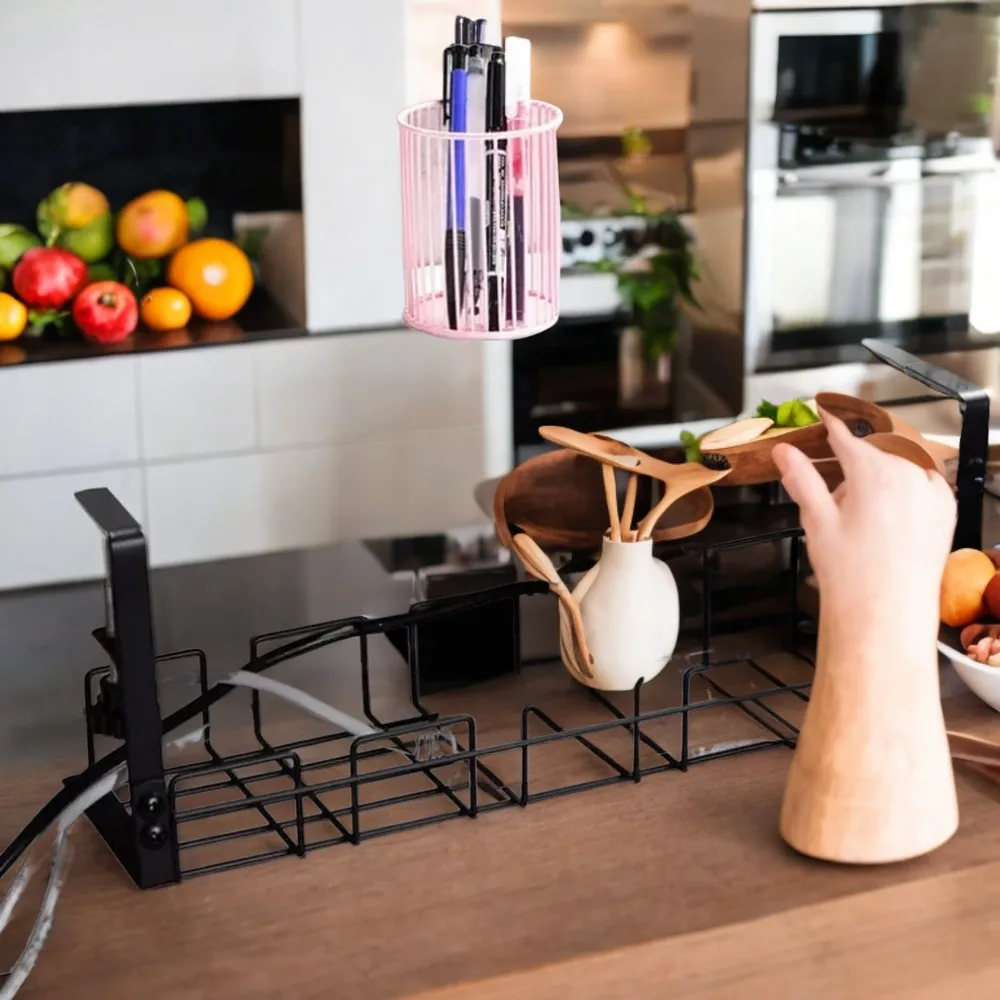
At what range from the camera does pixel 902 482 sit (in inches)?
31.0

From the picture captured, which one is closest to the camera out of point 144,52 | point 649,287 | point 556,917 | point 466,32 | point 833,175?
point 556,917

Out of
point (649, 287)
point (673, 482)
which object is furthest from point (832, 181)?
point (673, 482)

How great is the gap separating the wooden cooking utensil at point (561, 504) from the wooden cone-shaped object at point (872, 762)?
0.33 meters

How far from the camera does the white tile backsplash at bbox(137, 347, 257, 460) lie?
2.60 meters

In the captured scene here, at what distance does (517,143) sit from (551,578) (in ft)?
0.99

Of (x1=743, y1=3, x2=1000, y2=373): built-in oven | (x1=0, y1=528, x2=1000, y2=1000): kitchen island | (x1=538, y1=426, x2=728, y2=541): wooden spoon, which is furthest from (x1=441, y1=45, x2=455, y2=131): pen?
(x1=743, y1=3, x2=1000, y2=373): built-in oven

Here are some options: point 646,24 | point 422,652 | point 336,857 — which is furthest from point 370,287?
point 336,857

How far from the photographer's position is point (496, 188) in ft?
3.23

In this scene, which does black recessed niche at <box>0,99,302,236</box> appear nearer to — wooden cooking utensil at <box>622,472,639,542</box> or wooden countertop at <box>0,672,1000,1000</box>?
wooden cooking utensil at <box>622,472,639,542</box>

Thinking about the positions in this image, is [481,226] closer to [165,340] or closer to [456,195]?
[456,195]

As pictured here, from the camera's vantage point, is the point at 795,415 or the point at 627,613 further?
the point at 795,415

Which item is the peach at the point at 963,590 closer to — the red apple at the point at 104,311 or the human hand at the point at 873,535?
the human hand at the point at 873,535

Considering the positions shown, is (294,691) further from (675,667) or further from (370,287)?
(370,287)

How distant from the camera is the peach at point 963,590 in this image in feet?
3.52
